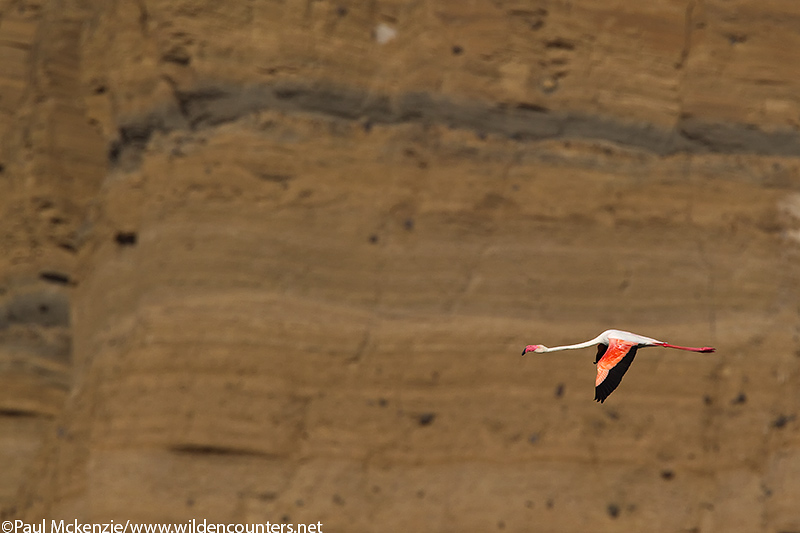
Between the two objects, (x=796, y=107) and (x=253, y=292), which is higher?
(x=796, y=107)

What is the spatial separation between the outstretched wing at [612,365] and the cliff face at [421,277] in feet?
11.6

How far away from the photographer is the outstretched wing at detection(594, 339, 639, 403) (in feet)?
32.2

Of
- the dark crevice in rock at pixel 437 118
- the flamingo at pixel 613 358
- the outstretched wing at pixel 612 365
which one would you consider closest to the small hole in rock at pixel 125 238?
the dark crevice in rock at pixel 437 118

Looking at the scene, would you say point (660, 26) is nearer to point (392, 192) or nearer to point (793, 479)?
point (392, 192)

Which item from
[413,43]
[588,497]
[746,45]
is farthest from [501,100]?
[588,497]

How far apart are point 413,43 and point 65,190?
12.6ft

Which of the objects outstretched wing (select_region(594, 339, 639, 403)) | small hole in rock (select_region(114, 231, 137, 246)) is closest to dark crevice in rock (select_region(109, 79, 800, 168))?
small hole in rock (select_region(114, 231, 137, 246))

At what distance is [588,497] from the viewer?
13.6 m

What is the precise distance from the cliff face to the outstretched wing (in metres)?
3.52

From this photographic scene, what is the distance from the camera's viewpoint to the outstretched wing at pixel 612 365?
9.80m

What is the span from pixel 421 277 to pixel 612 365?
4.25m

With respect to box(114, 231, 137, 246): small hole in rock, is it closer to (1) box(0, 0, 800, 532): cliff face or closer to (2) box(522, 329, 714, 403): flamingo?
(1) box(0, 0, 800, 532): cliff face

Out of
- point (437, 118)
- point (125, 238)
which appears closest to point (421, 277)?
point (437, 118)

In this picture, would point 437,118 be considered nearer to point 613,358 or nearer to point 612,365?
point 613,358
